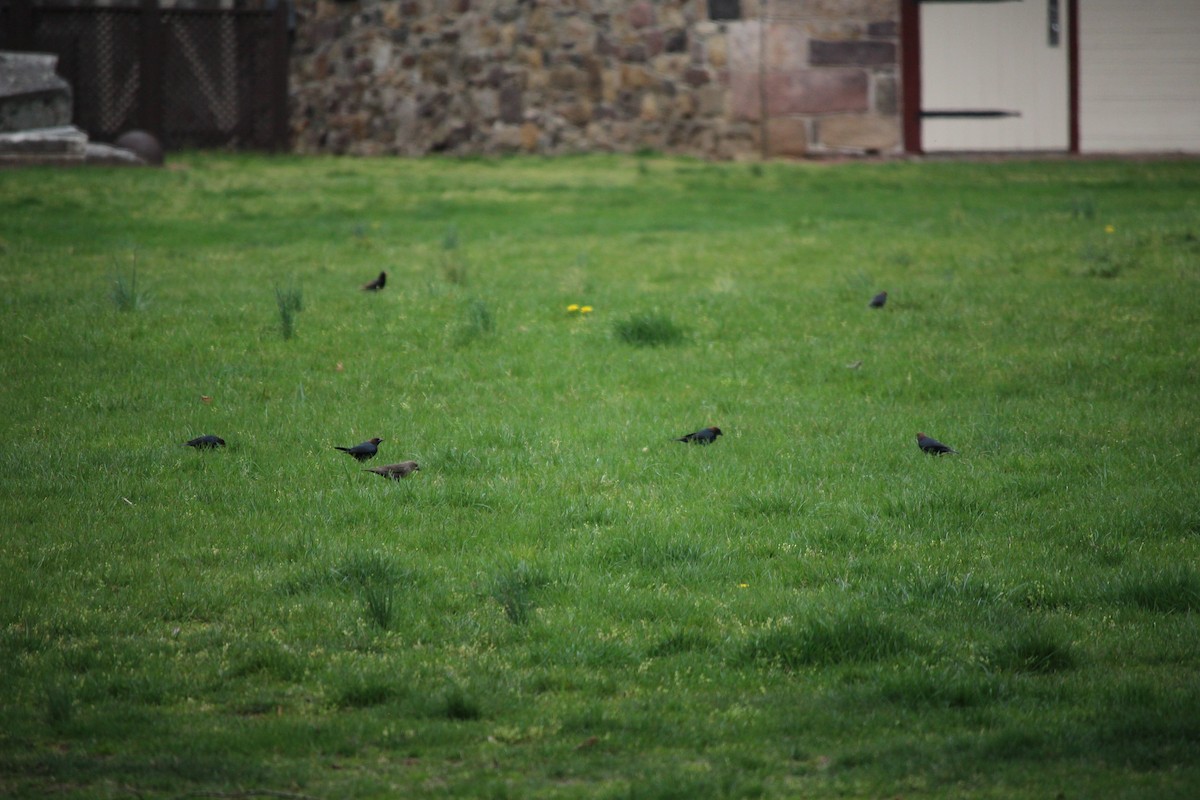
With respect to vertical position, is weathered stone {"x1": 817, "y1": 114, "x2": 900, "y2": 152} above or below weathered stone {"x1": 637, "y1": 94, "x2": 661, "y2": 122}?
below

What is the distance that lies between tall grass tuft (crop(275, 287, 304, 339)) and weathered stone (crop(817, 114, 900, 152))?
539 inches

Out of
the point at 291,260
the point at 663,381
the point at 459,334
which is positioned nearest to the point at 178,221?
the point at 291,260

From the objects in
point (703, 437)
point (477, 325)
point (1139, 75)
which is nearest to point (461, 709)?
point (703, 437)

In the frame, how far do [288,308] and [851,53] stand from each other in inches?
567

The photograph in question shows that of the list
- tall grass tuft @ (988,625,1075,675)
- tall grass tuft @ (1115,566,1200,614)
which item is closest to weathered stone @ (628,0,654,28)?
tall grass tuft @ (1115,566,1200,614)

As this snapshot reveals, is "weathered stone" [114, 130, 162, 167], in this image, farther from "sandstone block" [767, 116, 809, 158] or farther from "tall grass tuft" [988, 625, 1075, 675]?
"tall grass tuft" [988, 625, 1075, 675]

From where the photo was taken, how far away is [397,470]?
22.6 feet

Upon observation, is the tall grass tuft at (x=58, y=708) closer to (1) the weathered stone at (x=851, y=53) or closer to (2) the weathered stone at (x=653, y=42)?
(1) the weathered stone at (x=851, y=53)

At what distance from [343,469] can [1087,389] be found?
4.89 metres

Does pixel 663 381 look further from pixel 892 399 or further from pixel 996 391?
pixel 996 391

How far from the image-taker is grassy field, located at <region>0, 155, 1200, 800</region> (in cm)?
428

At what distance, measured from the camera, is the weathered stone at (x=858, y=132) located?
2211 centimetres

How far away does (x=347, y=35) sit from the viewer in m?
25.6

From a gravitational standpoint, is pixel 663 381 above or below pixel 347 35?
below
